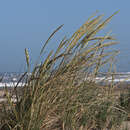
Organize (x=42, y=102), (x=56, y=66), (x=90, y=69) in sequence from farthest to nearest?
(x=90, y=69) → (x=56, y=66) → (x=42, y=102)

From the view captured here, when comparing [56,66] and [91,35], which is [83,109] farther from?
[91,35]

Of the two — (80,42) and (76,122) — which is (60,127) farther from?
(80,42)

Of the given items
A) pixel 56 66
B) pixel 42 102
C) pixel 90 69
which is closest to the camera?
pixel 42 102

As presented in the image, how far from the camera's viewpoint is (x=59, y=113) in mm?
3127

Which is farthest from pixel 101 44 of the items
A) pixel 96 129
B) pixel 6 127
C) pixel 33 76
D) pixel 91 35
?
pixel 6 127

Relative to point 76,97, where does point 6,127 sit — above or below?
below

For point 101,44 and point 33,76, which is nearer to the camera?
point 33,76

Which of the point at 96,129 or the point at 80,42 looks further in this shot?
the point at 96,129

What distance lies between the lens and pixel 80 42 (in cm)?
315

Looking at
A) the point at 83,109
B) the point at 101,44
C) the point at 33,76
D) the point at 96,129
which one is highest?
the point at 101,44

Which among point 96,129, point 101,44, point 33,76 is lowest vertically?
point 96,129

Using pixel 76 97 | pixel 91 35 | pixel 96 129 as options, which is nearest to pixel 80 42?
pixel 91 35

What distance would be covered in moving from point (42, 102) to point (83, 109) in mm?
437

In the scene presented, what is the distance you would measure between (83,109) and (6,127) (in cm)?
78
